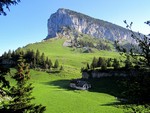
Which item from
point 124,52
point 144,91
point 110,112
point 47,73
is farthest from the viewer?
point 47,73

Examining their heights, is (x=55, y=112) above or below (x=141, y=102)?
below

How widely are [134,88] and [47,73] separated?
553ft

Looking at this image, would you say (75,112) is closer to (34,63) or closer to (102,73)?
(102,73)

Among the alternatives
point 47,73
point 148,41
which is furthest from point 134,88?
point 47,73

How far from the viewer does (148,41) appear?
12.2m

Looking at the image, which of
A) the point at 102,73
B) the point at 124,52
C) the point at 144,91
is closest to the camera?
the point at 144,91

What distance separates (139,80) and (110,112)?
197 feet

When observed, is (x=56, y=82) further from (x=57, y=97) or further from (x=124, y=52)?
(x=124, y=52)

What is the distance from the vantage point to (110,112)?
7056 centimetres

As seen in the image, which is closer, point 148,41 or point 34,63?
point 148,41

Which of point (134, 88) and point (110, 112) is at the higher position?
point (134, 88)

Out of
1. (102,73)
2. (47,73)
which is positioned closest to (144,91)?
(102,73)

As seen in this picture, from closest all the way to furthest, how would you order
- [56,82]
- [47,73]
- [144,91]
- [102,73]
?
[144,91] → [102,73] → [56,82] → [47,73]

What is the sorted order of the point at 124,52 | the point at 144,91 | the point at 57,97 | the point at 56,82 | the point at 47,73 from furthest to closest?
the point at 47,73 < the point at 56,82 < the point at 57,97 < the point at 124,52 < the point at 144,91
